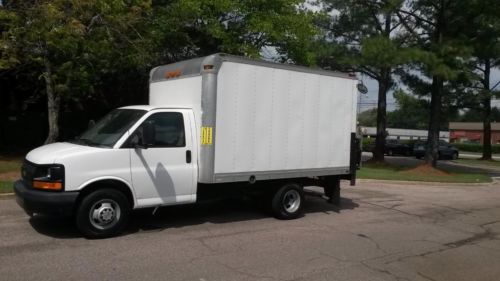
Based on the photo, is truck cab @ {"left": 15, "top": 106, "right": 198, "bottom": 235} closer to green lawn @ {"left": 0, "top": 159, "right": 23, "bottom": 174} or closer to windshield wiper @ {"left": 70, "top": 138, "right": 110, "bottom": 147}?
windshield wiper @ {"left": 70, "top": 138, "right": 110, "bottom": 147}

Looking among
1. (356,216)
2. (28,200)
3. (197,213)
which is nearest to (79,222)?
(28,200)

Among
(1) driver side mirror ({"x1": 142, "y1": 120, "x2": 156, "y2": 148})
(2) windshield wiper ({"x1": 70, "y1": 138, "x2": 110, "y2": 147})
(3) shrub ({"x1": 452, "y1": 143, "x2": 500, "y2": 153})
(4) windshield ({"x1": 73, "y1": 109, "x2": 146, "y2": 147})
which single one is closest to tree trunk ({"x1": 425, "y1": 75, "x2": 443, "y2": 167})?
(4) windshield ({"x1": 73, "y1": 109, "x2": 146, "y2": 147})

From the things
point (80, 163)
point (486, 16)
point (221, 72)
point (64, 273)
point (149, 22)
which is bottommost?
point (64, 273)

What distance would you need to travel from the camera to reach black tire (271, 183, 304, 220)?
10008 millimetres

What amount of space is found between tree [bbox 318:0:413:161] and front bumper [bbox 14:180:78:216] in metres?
17.7

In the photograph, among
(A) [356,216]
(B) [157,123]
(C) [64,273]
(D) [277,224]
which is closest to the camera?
(C) [64,273]

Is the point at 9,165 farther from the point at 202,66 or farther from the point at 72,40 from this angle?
the point at 202,66

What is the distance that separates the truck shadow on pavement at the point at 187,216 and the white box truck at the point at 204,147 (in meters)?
0.51

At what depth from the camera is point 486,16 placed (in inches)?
920

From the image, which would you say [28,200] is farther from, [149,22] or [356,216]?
[149,22]

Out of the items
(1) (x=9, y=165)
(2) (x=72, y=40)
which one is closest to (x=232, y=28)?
(2) (x=72, y=40)

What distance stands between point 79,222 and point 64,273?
4.99 ft

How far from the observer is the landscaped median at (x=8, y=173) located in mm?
12070

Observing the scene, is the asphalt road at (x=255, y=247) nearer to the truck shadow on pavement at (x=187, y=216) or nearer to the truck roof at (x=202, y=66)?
the truck shadow on pavement at (x=187, y=216)
